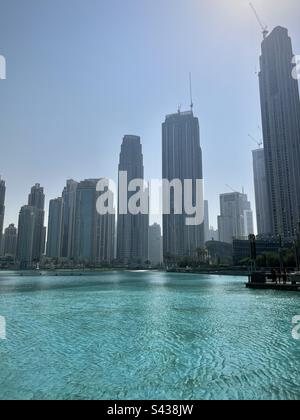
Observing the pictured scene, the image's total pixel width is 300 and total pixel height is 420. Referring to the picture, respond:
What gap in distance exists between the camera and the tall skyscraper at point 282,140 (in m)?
171

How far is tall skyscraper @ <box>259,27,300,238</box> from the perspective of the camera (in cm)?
17075

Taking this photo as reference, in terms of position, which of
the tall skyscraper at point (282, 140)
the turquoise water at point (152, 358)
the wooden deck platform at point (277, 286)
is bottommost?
the turquoise water at point (152, 358)

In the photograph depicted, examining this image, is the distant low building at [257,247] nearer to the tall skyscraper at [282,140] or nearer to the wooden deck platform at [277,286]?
the tall skyscraper at [282,140]

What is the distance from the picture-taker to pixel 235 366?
13.8 m

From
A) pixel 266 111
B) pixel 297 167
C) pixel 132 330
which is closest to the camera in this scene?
pixel 132 330

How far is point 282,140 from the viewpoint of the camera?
17588 cm

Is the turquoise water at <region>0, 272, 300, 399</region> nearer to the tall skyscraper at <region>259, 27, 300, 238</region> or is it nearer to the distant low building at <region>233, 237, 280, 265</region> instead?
the tall skyscraper at <region>259, 27, 300, 238</region>

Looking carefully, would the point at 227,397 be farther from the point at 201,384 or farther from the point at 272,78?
the point at 272,78

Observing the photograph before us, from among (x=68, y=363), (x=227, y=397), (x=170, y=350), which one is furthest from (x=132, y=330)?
(x=227, y=397)

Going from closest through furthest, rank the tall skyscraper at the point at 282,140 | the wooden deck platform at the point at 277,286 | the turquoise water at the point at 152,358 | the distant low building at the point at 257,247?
the turquoise water at the point at 152,358 → the wooden deck platform at the point at 277,286 → the tall skyscraper at the point at 282,140 → the distant low building at the point at 257,247

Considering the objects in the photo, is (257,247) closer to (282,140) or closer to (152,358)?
(282,140)

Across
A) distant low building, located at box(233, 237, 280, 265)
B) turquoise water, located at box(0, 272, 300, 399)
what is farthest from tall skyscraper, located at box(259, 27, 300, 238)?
turquoise water, located at box(0, 272, 300, 399)

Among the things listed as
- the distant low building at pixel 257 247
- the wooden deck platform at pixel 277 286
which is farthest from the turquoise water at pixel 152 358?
the distant low building at pixel 257 247
